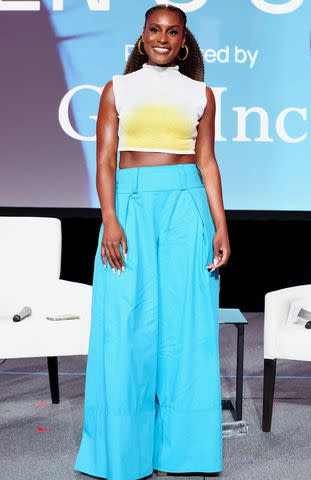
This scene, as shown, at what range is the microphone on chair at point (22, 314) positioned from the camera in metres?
2.89

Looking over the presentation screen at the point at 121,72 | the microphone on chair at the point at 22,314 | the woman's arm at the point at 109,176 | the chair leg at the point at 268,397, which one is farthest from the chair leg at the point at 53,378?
the presentation screen at the point at 121,72

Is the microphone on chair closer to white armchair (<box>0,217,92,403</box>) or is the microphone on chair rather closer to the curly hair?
white armchair (<box>0,217,92,403</box>)

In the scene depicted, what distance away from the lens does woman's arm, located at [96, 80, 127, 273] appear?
2.29 metres

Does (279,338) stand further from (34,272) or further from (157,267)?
(34,272)

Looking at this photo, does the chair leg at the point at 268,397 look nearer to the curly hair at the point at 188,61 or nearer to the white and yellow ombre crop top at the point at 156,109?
the white and yellow ombre crop top at the point at 156,109

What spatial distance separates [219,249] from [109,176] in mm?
405

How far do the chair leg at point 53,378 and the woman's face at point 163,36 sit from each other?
4.66 feet

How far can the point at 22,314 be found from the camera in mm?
2965

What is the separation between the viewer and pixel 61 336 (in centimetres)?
275

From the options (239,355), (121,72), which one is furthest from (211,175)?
(121,72)

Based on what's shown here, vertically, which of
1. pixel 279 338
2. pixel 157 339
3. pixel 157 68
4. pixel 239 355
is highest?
pixel 157 68

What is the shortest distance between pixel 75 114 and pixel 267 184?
128cm

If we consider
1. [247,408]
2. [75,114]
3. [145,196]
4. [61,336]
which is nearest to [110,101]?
[145,196]

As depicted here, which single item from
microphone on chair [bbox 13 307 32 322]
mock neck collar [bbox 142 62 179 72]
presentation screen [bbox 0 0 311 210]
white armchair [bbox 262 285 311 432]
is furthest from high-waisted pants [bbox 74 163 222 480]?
presentation screen [bbox 0 0 311 210]
